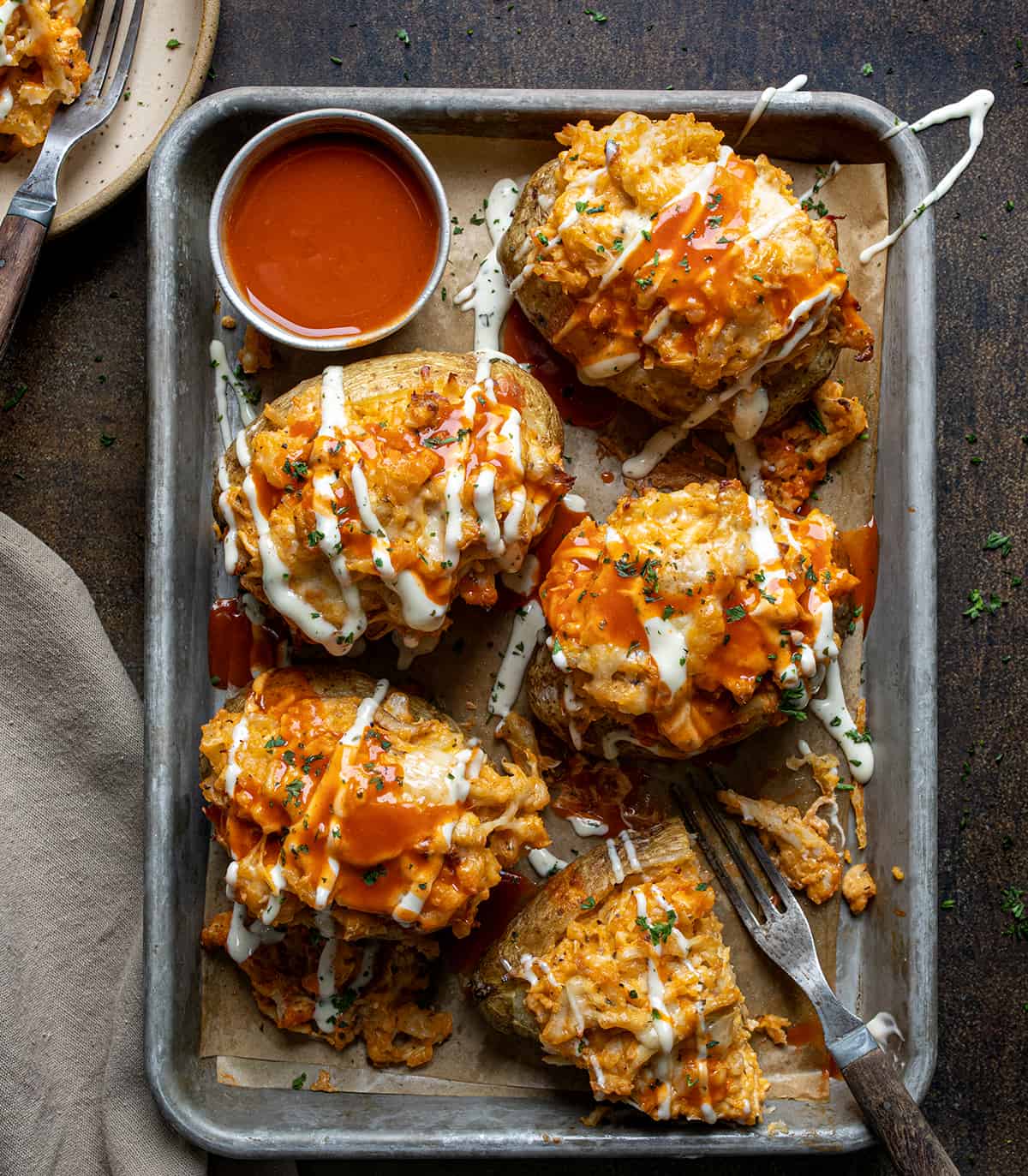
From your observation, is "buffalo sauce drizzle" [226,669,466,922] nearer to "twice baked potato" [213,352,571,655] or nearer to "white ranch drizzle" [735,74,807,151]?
"twice baked potato" [213,352,571,655]

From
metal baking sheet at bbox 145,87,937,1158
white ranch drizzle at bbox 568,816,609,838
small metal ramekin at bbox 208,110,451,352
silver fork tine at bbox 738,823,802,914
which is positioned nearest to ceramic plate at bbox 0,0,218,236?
metal baking sheet at bbox 145,87,937,1158

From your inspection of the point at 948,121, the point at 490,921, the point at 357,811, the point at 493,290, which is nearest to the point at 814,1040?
the point at 490,921

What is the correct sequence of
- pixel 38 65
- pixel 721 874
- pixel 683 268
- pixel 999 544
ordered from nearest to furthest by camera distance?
pixel 683 268 → pixel 721 874 → pixel 38 65 → pixel 999 544

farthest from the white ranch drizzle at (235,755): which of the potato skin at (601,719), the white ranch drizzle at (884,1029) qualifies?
the white ranch drizzle at (884,1029)

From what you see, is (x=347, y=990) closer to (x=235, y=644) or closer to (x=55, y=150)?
(x=235, y=644)

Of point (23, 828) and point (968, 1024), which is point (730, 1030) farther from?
point (23, 828)

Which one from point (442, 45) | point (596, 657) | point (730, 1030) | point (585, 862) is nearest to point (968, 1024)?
point (730, 1030)

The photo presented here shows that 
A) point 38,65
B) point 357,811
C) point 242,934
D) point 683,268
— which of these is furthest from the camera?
point 38,65
